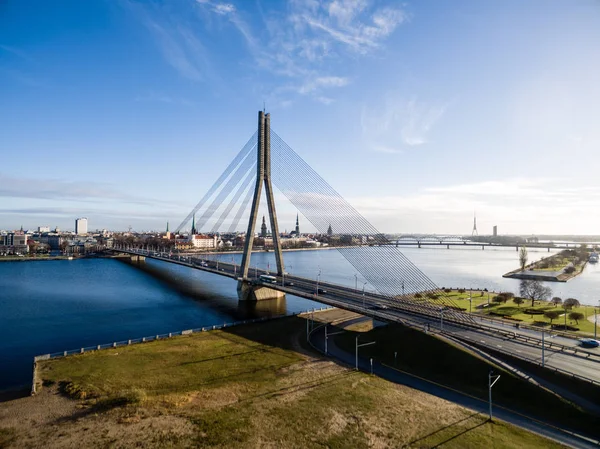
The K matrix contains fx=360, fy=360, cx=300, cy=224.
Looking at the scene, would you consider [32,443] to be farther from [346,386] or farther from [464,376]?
[464,376]

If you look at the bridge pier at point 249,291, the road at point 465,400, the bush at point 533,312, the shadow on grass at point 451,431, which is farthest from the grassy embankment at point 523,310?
the bridge pier at point 249,291

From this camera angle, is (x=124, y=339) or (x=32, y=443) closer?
(x=32, y=443)

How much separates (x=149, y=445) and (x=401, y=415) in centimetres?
1039

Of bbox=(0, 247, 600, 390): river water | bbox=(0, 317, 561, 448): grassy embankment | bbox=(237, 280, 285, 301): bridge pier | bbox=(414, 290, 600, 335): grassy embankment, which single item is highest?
bbox=(237, 280, 285, 301): bridge pier

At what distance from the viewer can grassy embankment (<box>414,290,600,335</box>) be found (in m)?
31.1

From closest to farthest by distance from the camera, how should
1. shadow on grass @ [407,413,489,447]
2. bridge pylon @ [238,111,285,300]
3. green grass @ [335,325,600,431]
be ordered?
shadow on grass @ [407,413,489,447] → green grass @ [335,325,600,431] → bridge pylon @ [238,111,285,300]

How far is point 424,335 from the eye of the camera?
22859 mm

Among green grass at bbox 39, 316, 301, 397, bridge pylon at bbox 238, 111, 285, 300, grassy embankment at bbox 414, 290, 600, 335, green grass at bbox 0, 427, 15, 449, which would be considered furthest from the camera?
bridge pylon at bbox 238, 111, 285, 300

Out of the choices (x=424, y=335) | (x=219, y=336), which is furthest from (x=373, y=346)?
(x=219, y=336)

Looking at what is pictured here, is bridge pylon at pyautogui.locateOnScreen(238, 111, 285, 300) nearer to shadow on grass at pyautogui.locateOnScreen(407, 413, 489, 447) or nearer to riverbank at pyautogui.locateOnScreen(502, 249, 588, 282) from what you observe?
shadow on grass at pyautogui.locateOnScreen(407, 413, 489, 447)

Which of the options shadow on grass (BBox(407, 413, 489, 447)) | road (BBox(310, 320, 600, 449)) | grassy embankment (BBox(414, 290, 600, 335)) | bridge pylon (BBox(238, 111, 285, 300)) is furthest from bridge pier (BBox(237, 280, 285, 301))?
shadow on grass (BBox(407, 413, 489, 447))

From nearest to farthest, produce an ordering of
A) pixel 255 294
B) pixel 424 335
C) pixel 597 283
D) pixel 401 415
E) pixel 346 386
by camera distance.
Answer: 1. pixel 401 415
2. pixel 346 386
3. pixel 424 335
4. pixel 255 294
5. pixel 597 283

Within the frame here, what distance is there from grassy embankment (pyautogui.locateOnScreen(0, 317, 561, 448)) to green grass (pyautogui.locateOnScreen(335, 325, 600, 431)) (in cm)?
239

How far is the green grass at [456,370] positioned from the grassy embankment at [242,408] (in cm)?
239
